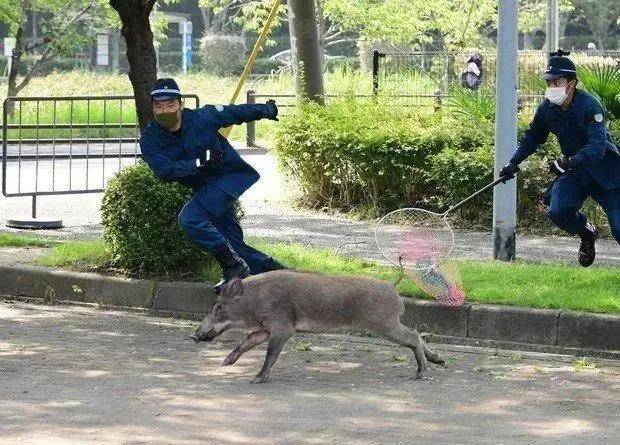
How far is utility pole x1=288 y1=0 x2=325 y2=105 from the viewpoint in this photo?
763 inches

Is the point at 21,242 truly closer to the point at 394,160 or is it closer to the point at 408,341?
the point at 394,160

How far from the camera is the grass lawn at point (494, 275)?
9.35 metres

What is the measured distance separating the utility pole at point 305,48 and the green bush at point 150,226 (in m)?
8.64

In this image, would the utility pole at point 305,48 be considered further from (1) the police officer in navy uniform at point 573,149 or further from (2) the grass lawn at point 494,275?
(1) the police officer in navy uniform at point 573,149

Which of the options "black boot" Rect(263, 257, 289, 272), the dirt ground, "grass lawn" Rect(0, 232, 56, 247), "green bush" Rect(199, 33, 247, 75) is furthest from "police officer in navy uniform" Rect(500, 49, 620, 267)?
"green bush" Rect(199, 33, 247, 75)

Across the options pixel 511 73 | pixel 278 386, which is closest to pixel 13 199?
pixel 511 73

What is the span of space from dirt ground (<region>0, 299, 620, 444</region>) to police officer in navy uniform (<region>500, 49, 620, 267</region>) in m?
1.56

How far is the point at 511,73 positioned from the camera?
37.1ft

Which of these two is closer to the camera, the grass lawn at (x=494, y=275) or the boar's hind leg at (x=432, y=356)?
the boar's hind leg at (x=432, y=356)

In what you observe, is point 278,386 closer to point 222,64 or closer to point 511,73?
point 511,73

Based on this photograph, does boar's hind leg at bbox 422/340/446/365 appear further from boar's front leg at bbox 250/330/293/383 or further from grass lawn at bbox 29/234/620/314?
grass lawn at bbox 29/234/620/314

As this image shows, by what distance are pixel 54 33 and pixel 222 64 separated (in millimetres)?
24377

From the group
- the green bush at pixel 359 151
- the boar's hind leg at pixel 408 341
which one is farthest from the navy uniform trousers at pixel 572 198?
the green bush at pixel 359 151

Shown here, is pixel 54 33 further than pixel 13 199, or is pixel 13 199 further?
pixel 54 33
